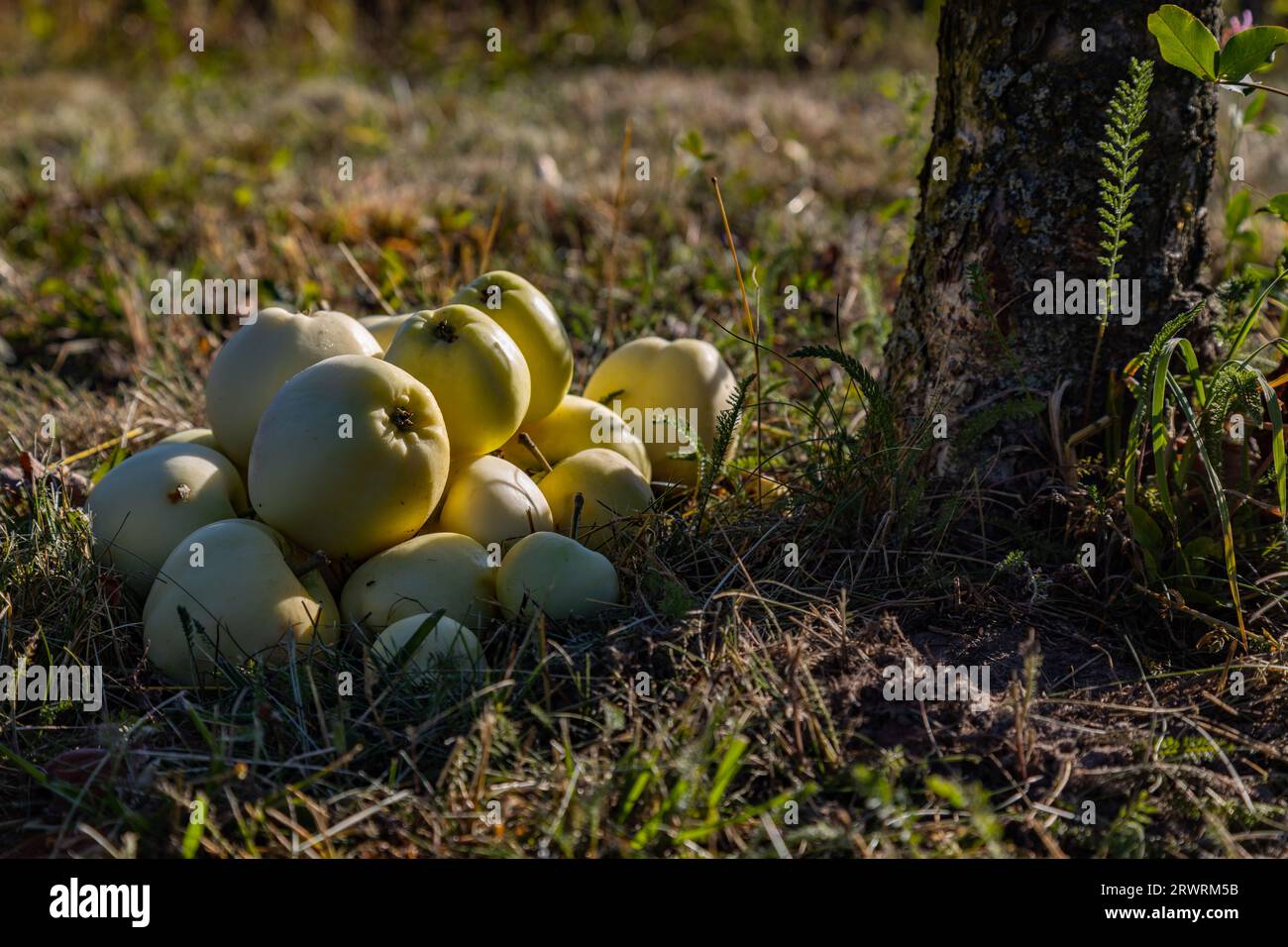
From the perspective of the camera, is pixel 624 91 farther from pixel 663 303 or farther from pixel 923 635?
pixel 923 635

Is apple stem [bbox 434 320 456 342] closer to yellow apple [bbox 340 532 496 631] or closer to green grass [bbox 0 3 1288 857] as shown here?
yellow apple [bbox 340 532 496 631]

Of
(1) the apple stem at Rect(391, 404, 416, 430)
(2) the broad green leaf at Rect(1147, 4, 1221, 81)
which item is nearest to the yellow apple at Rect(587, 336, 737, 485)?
(1) the apple stem at Rect(391, 404, 416, 430)

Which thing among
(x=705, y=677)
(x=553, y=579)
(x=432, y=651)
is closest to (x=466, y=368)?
(x=553, y=579)

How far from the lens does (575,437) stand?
2.48 meters

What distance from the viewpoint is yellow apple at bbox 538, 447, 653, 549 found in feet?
7.47

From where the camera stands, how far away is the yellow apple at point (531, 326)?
2.37 metres

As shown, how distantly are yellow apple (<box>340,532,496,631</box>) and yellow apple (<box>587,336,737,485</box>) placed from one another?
624mm

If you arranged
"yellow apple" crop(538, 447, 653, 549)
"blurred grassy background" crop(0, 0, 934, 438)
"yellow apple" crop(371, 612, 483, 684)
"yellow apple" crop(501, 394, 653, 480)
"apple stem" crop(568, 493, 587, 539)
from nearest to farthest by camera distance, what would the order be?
"yellow apple" crop(371, 612, 483, 684), "apple stem" crop(568, 493, 587, 539), "yellow apple" crop(538, 447, 653, 549), "yellow apple" crop(501, 394, 653, 480), "blurred grassy background" crop(0, 0, 934, 438)

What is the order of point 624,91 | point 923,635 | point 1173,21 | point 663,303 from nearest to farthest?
1. point 1173,21
2. point 923,635
3. point 663,303
4. point 624,91

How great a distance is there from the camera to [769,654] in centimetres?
194

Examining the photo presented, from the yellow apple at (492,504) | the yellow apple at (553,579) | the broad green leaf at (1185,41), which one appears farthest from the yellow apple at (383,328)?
the broad green leaf at (1185,41)
